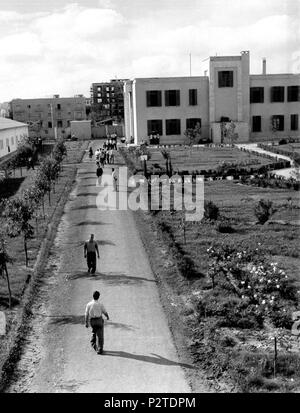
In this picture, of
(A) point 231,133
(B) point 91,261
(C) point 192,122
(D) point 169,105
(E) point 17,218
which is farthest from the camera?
(C) point 192,122

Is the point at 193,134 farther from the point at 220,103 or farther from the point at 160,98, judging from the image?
the point at 160,98

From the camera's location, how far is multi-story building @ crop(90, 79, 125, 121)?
5207 inches

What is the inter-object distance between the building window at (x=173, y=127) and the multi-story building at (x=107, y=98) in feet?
222

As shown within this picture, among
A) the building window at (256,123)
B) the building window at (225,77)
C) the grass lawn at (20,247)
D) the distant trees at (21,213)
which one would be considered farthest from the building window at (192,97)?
the distant trees at (21,213)

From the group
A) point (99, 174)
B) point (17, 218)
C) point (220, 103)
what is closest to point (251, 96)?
point (220, 103)

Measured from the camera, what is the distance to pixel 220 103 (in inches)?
2515

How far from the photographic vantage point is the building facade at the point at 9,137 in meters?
54.0

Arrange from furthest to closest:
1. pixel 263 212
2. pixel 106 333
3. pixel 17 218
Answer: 1. pixel 263 212
2. pixel 17 218
3. pixel 106 333

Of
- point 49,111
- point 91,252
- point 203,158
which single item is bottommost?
point 91,252

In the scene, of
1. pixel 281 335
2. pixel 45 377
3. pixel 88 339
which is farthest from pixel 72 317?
pixel 281 335

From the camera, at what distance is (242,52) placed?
2473 inches

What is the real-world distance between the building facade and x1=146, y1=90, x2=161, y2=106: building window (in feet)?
50.3

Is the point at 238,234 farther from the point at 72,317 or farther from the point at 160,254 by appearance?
the point at 72,317

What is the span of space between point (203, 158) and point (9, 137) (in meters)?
22.2
